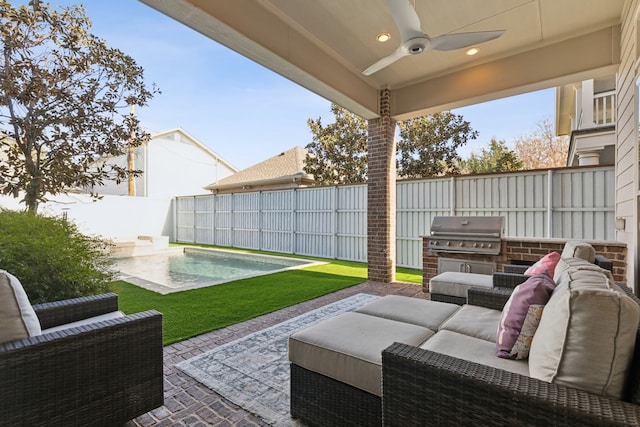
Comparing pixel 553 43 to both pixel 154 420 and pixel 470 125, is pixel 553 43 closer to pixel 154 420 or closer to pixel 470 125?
pixel 154 420

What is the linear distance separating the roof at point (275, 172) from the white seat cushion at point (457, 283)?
8748mm

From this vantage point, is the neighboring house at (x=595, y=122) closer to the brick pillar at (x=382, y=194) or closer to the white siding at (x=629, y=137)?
the white siding at (x=629, y=137)

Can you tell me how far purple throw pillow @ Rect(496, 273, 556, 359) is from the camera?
154 centimetres

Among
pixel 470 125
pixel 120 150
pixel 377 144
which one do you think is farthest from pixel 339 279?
pixel 470 125

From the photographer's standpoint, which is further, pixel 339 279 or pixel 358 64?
pixel 339 279

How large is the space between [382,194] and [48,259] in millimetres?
4811

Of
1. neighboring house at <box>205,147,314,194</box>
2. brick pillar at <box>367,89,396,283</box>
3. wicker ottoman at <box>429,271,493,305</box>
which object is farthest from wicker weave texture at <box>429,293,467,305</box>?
neighboring house at <box>205,147,314,194</box>

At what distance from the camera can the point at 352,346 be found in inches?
69.9

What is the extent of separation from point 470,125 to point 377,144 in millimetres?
7583

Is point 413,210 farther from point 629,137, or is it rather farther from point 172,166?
point 172,166

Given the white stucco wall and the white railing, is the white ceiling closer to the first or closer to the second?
the white railing

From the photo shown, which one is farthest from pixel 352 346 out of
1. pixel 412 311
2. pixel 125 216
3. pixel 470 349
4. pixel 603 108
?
pixel 125 216

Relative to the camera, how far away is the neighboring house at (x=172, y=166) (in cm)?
1588

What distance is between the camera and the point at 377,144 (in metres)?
5.85
